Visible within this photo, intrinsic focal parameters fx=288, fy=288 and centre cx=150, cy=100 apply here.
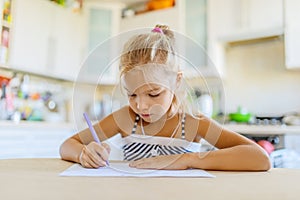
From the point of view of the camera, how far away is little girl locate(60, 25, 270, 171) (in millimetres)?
587

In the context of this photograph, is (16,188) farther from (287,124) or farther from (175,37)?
(287,124)

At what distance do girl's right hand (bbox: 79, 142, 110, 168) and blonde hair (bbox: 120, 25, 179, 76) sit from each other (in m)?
0.18

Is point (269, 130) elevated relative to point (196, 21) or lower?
lower

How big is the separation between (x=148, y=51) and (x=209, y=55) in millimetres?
1779

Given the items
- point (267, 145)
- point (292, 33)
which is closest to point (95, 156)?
point (267, 145)

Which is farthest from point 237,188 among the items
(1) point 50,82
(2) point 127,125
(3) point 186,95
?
(1) point 50,82

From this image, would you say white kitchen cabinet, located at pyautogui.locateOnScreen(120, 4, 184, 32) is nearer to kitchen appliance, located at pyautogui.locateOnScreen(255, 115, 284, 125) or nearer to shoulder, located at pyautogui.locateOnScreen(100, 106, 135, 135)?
kitchen appliance, located at pyautogui.locateOnScreen(255, 115, 284, 125)

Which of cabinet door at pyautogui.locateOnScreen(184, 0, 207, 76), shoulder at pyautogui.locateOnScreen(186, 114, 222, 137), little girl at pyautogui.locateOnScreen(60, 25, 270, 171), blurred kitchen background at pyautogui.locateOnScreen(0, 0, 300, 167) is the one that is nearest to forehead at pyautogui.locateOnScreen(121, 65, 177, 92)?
little girl at pyautogui.locateOnScreen(60, 25, 270, 171)

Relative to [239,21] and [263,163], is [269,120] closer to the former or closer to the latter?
[239,21]

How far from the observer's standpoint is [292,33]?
2.09 meters

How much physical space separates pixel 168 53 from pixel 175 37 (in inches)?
3.1

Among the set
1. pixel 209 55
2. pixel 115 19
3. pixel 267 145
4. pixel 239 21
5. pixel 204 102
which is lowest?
pixel 267 145

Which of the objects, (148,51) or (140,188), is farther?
(148,51)

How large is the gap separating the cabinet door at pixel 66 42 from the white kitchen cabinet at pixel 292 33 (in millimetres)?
1794
